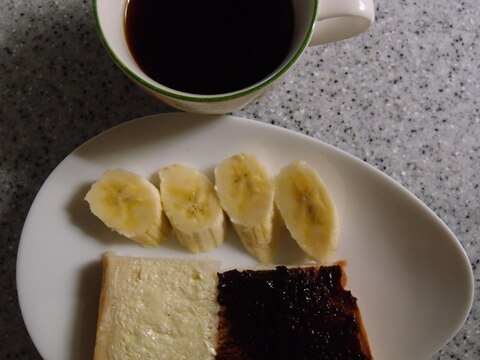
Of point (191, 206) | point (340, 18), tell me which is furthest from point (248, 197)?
point (340, 18)

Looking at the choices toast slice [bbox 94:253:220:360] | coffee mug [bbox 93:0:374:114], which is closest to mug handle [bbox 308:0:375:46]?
coffee mug [bbox 93:0:374:114]

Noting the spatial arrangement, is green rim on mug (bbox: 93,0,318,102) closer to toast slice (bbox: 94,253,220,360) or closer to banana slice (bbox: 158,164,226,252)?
banana slice (bbox: 158,164,226,252)

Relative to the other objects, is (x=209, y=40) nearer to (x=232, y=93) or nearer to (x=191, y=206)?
(x=232, y=93)

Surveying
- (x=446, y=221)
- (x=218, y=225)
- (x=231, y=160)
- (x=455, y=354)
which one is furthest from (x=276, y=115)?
(x=455, y=354)

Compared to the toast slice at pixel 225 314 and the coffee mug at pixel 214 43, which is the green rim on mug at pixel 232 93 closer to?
the coffee mug at pixel 214 43

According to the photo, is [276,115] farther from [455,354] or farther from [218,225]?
[455,354]

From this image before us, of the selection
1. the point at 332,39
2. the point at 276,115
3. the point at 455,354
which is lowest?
the point at 455,354
